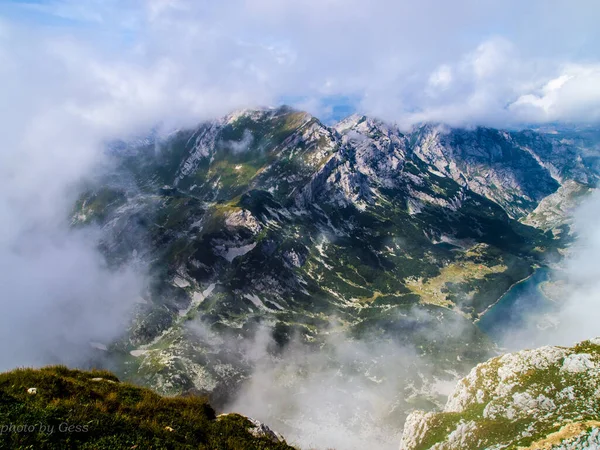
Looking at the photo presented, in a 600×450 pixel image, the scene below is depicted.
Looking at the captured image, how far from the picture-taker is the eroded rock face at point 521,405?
199 feet

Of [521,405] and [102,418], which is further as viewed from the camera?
[521,405]

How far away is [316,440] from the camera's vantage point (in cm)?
16488

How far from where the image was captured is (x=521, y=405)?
6944 cm

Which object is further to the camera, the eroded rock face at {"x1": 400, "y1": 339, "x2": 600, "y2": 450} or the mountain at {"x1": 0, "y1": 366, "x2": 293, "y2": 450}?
the eroded rock face at {"x1": 400, "y1": 339, "x2": 600, "y2": 450}

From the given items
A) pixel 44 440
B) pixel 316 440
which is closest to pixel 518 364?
pixel 44 440

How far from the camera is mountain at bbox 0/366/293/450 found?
2197cm

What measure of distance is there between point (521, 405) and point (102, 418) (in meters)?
77.2

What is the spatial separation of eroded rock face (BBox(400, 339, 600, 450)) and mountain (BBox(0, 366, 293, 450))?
5132 cm

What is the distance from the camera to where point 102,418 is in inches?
973

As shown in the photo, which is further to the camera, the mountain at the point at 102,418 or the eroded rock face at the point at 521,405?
the eroded rock face at the point at 521,405

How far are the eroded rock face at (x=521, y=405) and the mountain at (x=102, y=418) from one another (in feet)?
168

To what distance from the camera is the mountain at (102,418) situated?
22.0 m

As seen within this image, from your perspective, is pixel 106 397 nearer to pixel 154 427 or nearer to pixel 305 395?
pixel 154 427

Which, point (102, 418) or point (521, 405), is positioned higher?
point (521, 405)
